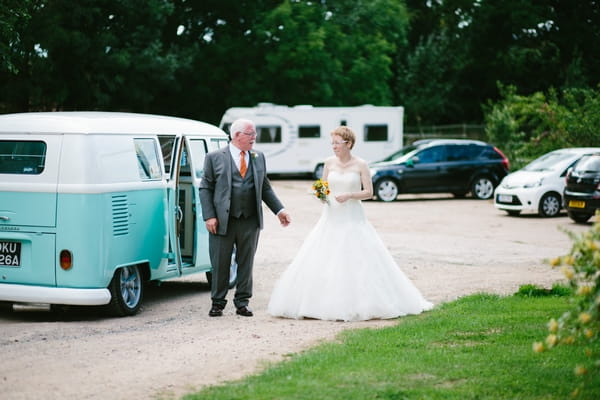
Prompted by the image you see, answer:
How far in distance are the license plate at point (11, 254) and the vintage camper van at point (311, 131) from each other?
91.4 feet

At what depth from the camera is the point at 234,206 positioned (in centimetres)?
912

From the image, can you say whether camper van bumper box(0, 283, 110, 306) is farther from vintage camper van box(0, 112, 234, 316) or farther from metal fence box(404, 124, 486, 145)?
metal fence box(404, 124, 486, 145)

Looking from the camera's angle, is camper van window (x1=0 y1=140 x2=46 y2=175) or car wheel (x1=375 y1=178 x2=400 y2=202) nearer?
camper van window (x1=0 y1=140 x2=46 y2=175)

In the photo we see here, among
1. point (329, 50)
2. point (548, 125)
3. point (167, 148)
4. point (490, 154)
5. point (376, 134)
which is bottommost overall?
point (490, 154)

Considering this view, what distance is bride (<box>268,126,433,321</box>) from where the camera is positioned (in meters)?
9.02

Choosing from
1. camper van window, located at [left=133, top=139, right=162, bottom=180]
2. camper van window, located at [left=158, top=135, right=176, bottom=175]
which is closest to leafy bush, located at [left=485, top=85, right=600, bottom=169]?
camper van window, located at [left=158, top=135, right=176, bottom=175]

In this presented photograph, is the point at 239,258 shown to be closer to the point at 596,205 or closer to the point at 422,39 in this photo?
the point at 596,205

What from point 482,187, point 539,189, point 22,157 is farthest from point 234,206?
point 482,187

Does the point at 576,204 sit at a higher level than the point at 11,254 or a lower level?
lower

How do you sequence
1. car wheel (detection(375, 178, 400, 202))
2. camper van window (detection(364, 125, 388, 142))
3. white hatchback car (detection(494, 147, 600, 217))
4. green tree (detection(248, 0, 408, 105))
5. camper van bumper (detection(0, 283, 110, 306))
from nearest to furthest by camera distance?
camper van bumper (detection(0, 283, 110, 306)), white hatchback car (detection(494, 147, 600, 217)), car wheel (detection(375, 178, 400, 202)), camper van window (detection(364, 125, 388, 142)), green tree (detection(248, 0, 408, 105))

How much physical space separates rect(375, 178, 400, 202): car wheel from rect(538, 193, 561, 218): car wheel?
19.8 feet

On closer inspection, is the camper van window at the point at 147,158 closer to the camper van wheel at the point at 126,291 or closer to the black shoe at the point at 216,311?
the camper van wheel at the point at 126,291

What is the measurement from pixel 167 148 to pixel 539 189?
44.5ft

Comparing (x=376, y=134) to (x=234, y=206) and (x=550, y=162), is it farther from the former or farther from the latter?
(x=234, y=206)
